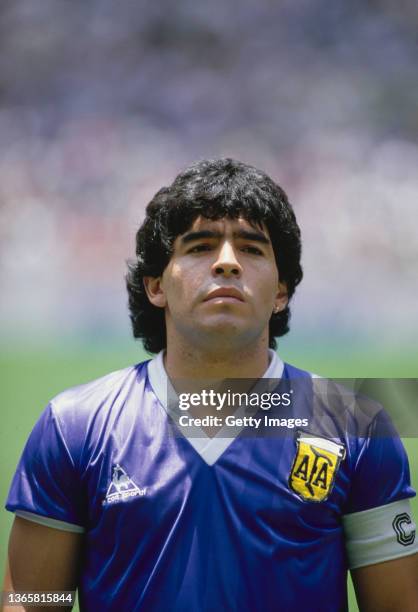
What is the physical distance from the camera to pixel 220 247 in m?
1.43

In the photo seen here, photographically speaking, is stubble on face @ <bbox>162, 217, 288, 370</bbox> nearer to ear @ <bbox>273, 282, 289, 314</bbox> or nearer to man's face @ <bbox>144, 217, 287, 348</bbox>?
man's face @ <bbox>144, 217, 287, 348</bbox>

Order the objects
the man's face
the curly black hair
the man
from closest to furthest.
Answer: the man
the man's face
the curly black hair

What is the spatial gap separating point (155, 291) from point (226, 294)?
0.30 m

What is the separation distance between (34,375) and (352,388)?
85 centimetres

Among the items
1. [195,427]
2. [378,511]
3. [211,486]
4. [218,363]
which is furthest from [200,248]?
[378,511]

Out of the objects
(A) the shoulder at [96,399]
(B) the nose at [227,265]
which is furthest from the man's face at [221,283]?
(A) the shoulder at [96,399]

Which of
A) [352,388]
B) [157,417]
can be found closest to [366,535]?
[352,388]

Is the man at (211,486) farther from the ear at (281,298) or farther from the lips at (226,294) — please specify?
the ear at (281,298)

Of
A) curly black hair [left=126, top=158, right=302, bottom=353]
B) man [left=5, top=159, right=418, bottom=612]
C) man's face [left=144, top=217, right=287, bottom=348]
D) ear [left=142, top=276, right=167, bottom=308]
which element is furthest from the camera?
ear [left=142, top=276, right=167, bottom=308]

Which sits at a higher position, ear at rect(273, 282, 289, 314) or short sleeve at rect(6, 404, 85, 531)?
ear at rect(273, 282, 289, 314)

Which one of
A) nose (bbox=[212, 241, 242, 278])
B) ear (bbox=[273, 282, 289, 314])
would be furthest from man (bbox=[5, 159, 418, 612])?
ear (bbox=[273, 282, 289, 314])

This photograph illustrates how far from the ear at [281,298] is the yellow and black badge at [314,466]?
0.36 m

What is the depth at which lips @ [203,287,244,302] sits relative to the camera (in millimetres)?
1371

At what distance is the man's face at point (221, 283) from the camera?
1378mm
